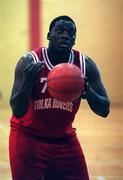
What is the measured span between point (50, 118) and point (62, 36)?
435 mm

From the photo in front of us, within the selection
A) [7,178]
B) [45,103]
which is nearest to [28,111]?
[45,103]

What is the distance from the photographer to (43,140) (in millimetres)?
2811

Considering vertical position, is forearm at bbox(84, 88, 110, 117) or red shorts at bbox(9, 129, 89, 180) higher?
forearm at bbox(84, 88, 110, 117)

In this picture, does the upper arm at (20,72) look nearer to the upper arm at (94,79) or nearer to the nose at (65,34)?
the nose at (65,34)

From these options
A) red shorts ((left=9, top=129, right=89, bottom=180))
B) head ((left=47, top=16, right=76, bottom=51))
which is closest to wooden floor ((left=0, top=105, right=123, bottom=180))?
red shorts ((left=9, top=129, right=89, bottom=180))

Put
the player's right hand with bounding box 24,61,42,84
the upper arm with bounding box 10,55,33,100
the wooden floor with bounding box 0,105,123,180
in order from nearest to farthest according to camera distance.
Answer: the player's right hand with bounding box 24,61,42,84 < the upper arm with bounding box 10,55,33,100 < the wooden floor with bounding box 0,105,123,180

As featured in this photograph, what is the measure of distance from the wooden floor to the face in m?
2.18

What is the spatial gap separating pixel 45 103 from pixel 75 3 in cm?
891

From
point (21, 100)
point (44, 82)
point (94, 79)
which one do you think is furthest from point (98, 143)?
point (21, 100)

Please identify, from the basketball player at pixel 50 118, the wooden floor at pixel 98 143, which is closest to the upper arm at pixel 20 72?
the basketball player at pixel 50 118

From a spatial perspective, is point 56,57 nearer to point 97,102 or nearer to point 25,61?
point 25,61

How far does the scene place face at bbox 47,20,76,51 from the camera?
108 inches

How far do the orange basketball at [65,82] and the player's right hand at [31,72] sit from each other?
9cm

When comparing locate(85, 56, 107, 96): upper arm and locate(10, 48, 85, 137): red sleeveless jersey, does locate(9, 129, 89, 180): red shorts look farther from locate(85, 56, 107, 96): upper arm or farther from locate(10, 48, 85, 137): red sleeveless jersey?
locate(85, 56, 107, 96): upper arm
